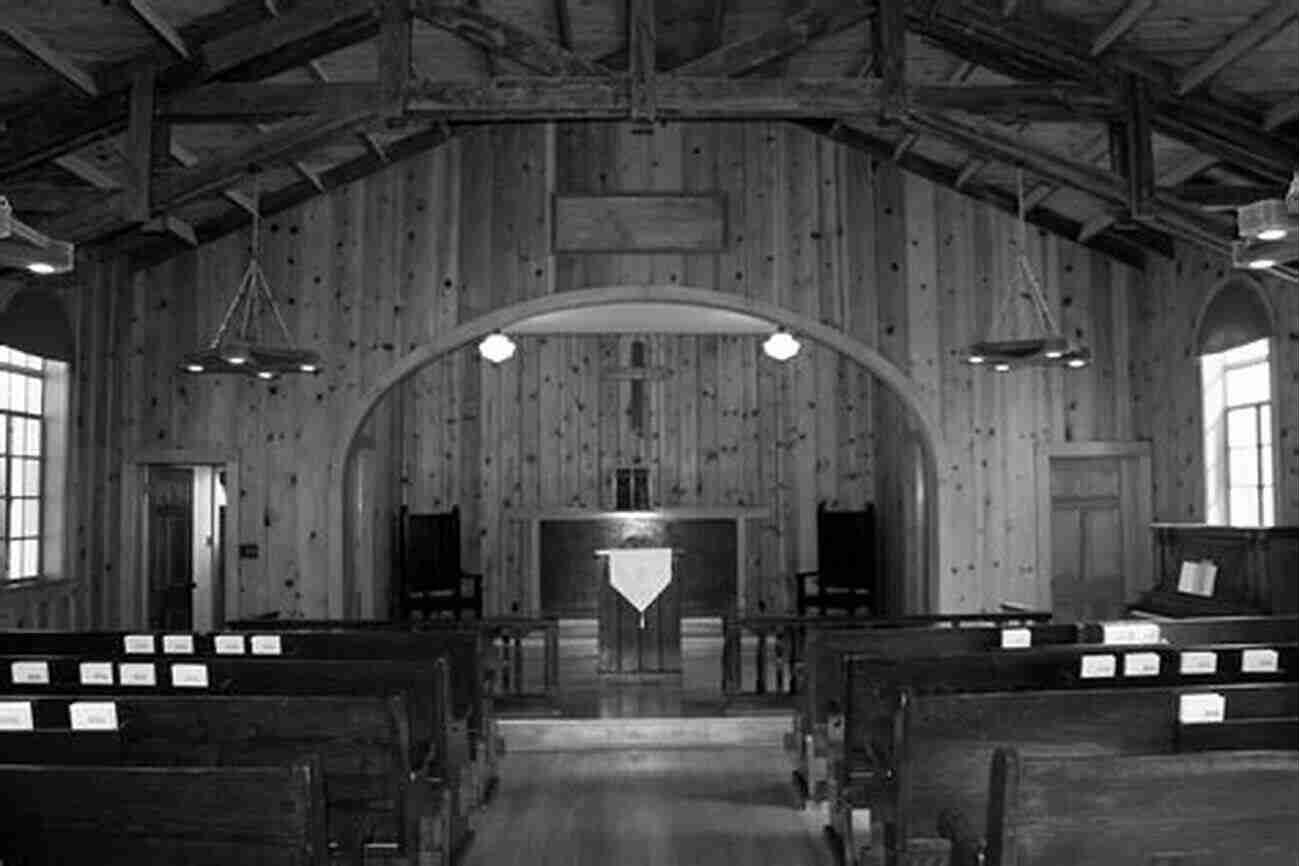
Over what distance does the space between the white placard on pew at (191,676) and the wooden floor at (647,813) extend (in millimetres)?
1209

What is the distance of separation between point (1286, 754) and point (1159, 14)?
14.2 ft

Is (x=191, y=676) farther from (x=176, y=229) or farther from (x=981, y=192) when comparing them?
(x=981, y=192)

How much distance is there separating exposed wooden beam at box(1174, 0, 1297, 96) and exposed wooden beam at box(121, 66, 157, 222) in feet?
16.9

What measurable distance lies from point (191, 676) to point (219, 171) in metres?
2.91

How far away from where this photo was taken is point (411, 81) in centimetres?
614

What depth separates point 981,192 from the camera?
8.73 meters

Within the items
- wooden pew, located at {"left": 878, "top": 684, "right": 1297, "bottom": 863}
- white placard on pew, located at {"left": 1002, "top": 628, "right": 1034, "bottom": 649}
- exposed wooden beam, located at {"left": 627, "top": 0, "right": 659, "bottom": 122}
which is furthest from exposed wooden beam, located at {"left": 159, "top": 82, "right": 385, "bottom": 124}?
wooden pew, located at {"left": 878, "top": 684, "right": 1297, "bottom": 863}

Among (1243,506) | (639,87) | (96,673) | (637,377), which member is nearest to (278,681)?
(96,673)

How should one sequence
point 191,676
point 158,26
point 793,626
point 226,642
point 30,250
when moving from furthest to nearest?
point 793,626
point 158,26
point 226,642
point 191,676
point 30,250

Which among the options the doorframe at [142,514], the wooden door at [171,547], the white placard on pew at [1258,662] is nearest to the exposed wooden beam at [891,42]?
the white placard on pew at [1258,662]

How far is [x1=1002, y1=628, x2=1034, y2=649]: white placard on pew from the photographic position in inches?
209

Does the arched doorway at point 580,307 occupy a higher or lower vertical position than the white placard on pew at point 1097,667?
higher

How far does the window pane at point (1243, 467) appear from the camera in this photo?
7.61 m

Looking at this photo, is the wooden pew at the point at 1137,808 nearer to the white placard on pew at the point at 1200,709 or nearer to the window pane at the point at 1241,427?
the white placard on pew at the point at 1200,709
